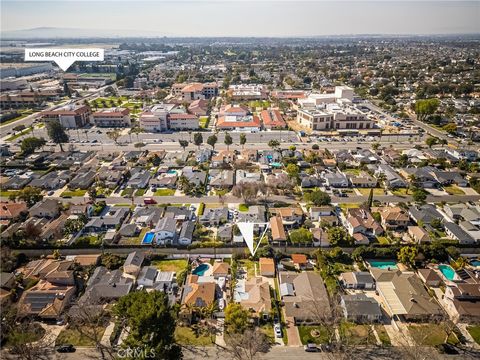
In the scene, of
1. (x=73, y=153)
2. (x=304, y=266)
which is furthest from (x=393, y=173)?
(x=73, y=153)

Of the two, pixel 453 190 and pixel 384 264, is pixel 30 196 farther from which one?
pixel 453 190

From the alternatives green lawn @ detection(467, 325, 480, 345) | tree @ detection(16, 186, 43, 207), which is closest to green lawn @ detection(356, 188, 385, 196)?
green lawn @ detection(467, 325, 480, 345)

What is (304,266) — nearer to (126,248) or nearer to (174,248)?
(174,248)

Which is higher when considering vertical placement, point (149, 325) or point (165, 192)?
point (149, 325)

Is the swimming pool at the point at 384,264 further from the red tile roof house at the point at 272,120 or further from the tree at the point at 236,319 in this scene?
the red tile roof house at the point at 272,120

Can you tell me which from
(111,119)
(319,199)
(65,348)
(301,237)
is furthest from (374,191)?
(111,119)

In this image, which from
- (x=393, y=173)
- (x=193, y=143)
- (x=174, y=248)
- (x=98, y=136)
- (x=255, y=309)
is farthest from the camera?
(x=98, y=136)
